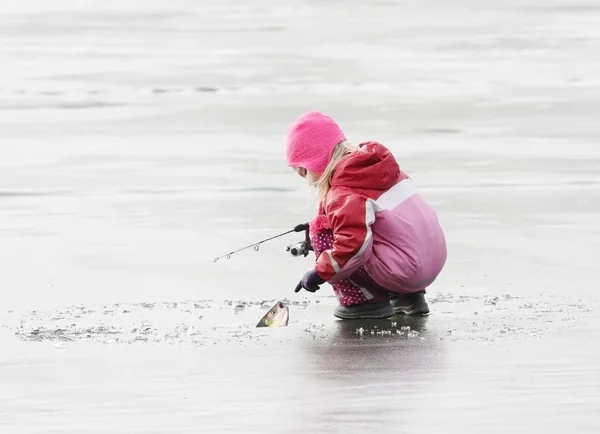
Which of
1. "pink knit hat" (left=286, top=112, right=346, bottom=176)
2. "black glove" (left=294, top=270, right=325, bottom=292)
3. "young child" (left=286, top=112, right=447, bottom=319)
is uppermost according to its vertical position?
"pink knit hat" (left=286, top=112, right=346, bottom=176)

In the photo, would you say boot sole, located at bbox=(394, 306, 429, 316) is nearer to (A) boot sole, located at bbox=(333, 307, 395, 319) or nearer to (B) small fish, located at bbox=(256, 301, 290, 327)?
(A) boot sole, located at bbox=(333, 307, 395, 319)

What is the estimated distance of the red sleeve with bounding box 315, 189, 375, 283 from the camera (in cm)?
668

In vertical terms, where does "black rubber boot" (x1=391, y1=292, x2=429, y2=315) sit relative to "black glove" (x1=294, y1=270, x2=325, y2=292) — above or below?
below

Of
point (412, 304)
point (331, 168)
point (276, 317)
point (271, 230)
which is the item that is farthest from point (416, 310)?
point (271, 230)

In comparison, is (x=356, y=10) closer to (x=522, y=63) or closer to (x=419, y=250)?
(x=522, y=63)

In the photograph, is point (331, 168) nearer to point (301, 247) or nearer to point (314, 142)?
point (314, 142)

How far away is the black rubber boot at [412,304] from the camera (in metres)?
6.99

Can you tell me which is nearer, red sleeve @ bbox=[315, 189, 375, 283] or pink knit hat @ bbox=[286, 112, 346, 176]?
red sleeve @ bbox=[315, 189, 375, 283]

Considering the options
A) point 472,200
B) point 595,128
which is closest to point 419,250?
point 472,200

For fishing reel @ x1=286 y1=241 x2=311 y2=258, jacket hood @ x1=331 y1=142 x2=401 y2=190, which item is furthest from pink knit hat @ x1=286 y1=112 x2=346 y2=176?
fishing reel @ x1=286 y1=241 x2=311 y2=258

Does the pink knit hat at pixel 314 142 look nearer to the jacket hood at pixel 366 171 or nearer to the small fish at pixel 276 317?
the jacket hood at pixel 366 171

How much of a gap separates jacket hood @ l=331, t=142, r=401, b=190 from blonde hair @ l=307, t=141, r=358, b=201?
Result: 38 millimetres

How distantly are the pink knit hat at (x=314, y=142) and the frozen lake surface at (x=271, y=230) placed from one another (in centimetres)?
68

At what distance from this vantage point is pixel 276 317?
6914mm
